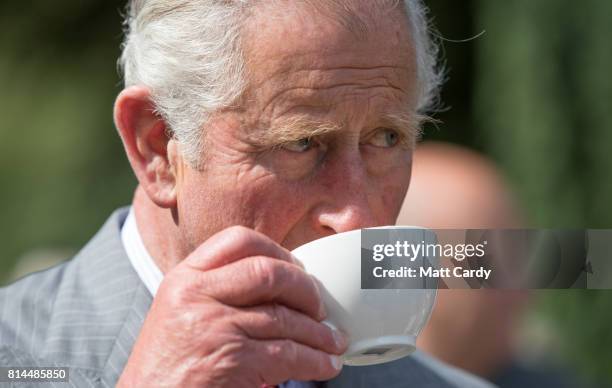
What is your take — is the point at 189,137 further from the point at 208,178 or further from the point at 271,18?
Result: the point at 271,18

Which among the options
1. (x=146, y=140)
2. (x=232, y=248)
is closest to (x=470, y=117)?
(x=146, y=140)

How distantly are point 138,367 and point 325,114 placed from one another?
666 millimetres

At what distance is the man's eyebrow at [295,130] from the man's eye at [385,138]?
0.41 feet

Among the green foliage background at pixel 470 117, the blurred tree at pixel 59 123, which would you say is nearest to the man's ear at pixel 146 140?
the green foliage background at pixel 470 117

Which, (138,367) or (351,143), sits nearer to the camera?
(138,367)

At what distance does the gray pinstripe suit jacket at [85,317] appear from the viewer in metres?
2.31

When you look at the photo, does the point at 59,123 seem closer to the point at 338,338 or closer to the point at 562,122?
the point at 562,122

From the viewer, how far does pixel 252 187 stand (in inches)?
88.7

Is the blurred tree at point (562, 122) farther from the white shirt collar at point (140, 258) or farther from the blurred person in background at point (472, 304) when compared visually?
the white shirt collar at point (140, 258)

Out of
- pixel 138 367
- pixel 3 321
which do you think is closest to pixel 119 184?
pixel 3 321

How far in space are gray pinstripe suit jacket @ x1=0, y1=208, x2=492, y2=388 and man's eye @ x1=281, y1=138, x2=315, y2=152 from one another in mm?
505

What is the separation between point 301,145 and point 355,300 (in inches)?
17.2

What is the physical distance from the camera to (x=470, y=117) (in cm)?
596

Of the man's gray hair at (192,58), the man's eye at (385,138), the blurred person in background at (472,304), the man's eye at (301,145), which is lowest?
the blurred person in background at (472,304)
